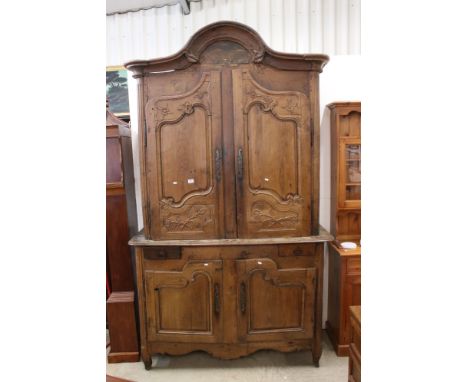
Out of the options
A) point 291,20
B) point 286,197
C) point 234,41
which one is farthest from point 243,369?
point 291,20

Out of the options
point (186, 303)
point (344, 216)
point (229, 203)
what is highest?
point (229, 203)

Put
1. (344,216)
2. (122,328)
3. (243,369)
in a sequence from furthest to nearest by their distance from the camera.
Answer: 1. (344,216)
2. (122,328)
3. (243,369)

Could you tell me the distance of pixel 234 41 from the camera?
193 cm

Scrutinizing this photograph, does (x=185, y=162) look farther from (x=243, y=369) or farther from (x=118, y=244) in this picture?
(x=243, y=369)

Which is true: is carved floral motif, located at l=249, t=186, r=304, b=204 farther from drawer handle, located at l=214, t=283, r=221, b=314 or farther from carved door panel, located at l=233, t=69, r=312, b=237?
drawer handle, located at l=214, t=283, r=221, b=314

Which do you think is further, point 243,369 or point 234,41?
point 243,369

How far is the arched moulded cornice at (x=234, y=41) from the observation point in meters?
1.90

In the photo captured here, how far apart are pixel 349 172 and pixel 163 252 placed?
1441mm

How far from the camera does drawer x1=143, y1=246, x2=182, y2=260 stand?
204 centimetres

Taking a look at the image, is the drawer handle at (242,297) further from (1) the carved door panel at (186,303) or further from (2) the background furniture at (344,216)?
(2) the background furniture at (344,216)
